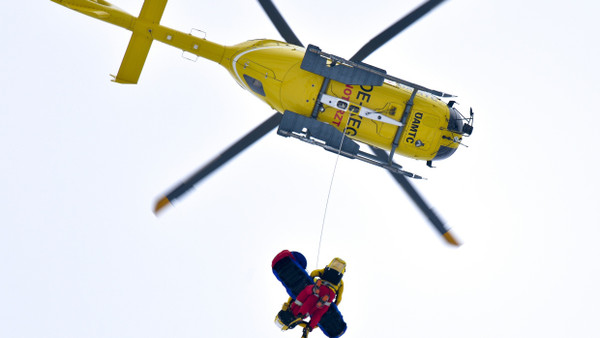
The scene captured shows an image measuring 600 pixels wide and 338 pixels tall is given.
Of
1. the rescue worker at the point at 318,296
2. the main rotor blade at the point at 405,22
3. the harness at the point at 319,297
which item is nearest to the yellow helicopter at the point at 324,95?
the main rotor blade at the point at 405,22

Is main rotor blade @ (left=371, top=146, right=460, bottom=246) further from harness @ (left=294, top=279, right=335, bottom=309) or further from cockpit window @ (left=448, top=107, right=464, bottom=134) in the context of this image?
harness @ (left=294, top=279, right=335, bottom=309)

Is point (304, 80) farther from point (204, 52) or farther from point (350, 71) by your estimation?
point (204, 52)

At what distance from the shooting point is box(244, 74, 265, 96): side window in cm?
1523

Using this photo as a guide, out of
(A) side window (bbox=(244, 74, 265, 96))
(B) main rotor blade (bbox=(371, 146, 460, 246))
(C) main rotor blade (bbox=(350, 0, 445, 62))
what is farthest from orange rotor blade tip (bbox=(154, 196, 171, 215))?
(C) main rotor blade (bbox=(350, 0, 445, 62))

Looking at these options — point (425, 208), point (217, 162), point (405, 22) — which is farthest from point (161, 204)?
point (405, 22)

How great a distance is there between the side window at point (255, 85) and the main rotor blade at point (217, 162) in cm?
70

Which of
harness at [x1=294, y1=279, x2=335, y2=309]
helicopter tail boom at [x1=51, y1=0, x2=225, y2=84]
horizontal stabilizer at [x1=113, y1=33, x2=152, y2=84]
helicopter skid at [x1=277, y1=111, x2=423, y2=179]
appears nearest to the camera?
harness at [x1=294, y1=279, x2=335, y2=309]

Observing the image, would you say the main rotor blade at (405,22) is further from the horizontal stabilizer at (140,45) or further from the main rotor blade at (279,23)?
the horizontal stabilizer at (140,45)

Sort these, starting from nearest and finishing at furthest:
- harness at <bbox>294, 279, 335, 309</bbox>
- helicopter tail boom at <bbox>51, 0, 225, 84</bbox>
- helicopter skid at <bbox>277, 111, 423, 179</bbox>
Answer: harness at <bbox>294, 279, 335, 309</bbox>, helicopter skid at <bbox>277, 111, 423, 179</bbox>, helicopter tail boom at <bbox>51, 0, 225, 84</bbox>

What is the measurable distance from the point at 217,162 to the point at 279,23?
3.69 metres

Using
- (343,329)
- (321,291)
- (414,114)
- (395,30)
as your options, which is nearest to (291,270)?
(321,291)

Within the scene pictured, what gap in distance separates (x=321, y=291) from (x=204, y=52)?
266 inches

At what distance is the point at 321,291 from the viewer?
1233 centimetres

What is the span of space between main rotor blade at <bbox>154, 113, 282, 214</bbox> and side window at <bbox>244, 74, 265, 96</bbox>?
0.70m
